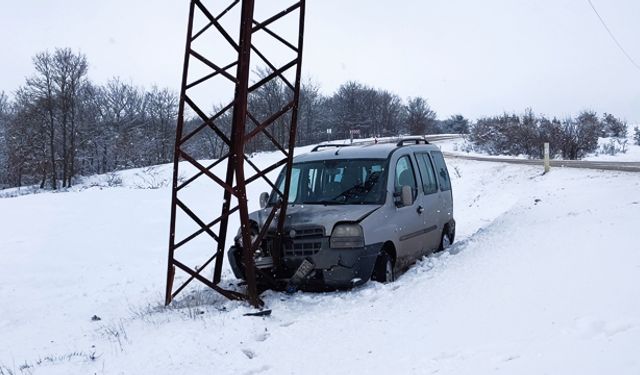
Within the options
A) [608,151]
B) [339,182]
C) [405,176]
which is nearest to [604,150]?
[608,151]

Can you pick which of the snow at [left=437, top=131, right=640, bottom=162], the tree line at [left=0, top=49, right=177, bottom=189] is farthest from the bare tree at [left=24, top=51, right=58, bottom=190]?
the snow at [left=437, top=131, right=640, bottom=162]

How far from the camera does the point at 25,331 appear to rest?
309 inches

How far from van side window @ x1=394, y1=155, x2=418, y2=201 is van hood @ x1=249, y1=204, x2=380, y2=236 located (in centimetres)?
88

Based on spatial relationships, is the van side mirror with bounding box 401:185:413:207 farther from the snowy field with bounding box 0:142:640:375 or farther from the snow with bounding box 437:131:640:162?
the snow with bounding box 437:131:640:162

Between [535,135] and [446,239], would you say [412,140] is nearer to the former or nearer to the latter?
[446,239]

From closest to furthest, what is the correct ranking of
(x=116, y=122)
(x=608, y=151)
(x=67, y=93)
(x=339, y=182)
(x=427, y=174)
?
(x=339, y=182)
(x=427, y=174)
(x=608, y=151)
(x=67, y=93)
(x=116, y=122)

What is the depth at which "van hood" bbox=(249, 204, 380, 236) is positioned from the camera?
6.77m

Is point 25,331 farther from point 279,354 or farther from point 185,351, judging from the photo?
point 279,354

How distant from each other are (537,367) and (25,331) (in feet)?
24.0

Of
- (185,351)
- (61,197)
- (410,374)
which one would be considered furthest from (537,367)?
(61,197)

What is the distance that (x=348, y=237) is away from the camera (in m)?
6.68

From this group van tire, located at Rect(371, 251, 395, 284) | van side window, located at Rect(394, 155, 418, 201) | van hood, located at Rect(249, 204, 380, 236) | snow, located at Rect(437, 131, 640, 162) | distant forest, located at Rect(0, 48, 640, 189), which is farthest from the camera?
distant forest, located at Rect(0, 48, 640, 189)

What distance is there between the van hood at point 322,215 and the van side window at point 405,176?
877mm

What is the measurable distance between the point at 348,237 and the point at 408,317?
1663 millimetres
